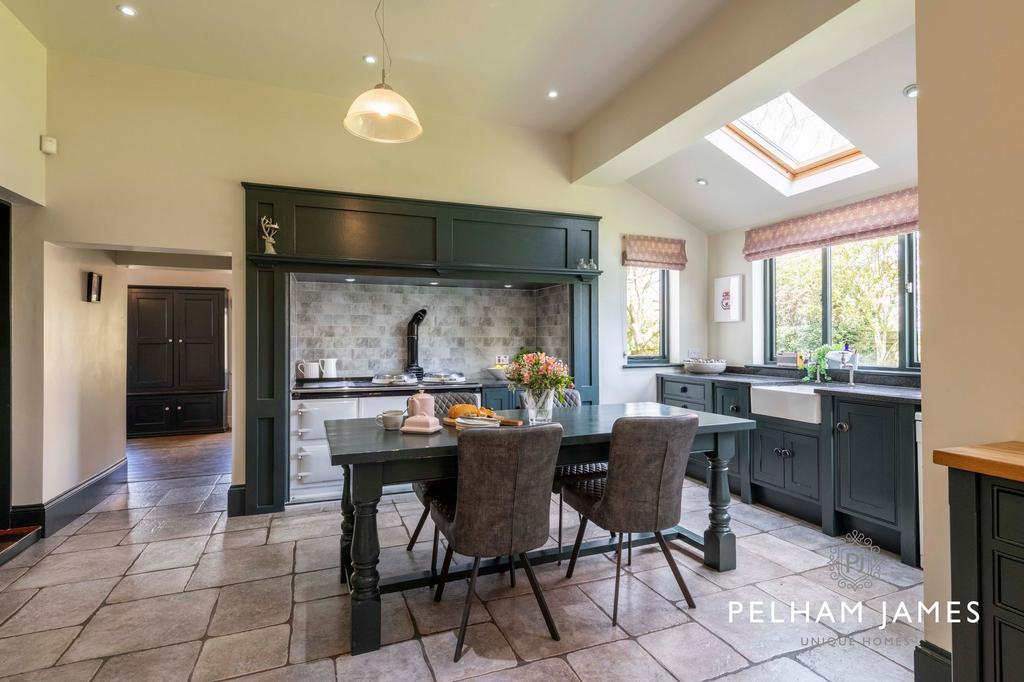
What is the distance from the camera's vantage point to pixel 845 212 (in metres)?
3.77

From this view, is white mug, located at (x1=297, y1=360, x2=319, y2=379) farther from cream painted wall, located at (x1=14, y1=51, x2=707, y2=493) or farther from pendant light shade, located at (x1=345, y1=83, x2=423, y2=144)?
pendant light shade, located at (x1=345, y1=83, x2=423, y2=144)

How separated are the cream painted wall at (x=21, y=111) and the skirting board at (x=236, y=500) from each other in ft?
7.56

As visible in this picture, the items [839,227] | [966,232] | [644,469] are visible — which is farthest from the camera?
[839,227]

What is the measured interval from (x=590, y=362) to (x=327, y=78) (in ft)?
10.6

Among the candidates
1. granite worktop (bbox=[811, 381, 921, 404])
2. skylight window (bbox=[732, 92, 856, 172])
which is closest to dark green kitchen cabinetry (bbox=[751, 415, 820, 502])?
granite worktop (bbox=[811, 381, 921, 404])

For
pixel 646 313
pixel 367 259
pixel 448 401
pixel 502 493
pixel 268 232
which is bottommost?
pixel 502 493

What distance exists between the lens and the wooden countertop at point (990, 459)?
1.27m

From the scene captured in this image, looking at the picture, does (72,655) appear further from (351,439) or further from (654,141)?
(654,141)

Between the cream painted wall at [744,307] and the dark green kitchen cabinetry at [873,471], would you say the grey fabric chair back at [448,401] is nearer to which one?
the dark green kitchen cabinetry at [873,471]

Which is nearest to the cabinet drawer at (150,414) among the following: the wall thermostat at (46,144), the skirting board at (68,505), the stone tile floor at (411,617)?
the skirting board at (68,505)

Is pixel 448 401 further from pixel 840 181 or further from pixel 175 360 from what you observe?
pixel 175 360

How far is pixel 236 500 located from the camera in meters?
3.61

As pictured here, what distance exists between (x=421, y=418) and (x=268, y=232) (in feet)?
7.48

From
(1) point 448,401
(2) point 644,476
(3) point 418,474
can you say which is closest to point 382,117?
(1) point 448,401
